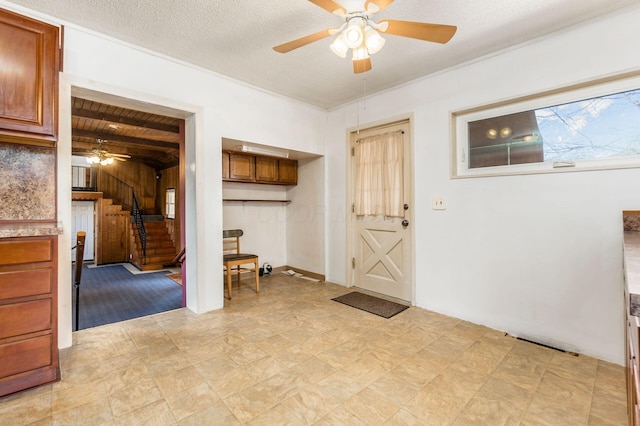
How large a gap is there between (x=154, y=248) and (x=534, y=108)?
7.88 metres

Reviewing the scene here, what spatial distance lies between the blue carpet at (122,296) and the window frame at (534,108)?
154 inches

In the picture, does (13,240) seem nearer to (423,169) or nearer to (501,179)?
(423,169)

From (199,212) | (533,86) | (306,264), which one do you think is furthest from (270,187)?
Result: (533,86)

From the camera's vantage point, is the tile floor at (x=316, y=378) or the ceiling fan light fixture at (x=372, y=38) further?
the ceiling fan light fixture at (x=372, y=38)

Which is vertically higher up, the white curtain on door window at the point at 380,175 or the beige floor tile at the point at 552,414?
the white curtain on door window at the point at 380,175

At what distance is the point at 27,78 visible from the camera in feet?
6.13

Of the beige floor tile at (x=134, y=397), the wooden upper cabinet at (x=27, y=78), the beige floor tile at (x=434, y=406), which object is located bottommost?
the beige floor tile at (x=434, y=406)

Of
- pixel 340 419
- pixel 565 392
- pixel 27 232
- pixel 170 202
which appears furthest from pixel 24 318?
pixel 170 202

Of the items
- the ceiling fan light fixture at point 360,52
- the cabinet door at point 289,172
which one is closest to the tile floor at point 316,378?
the ceiling fan light fixture at point 360,52

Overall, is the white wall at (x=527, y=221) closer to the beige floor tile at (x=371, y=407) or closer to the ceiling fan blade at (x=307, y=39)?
the beige floor tile at (x=371, y=407)

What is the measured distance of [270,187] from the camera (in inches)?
197

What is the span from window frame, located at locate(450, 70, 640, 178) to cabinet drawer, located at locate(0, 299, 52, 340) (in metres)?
3.61

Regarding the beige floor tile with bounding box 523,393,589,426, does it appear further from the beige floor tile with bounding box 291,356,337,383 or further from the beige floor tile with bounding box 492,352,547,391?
the beige floor tile with bounding box 291,356,337,383

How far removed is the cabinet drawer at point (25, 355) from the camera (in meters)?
1.71
